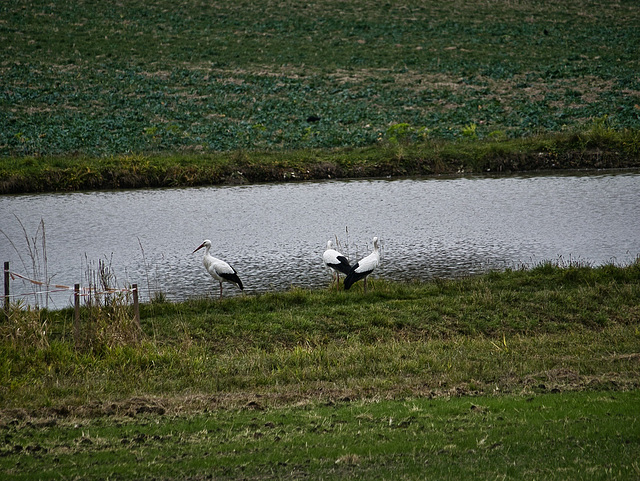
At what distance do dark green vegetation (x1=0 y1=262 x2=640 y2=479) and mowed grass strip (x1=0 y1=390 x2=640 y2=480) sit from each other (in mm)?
24

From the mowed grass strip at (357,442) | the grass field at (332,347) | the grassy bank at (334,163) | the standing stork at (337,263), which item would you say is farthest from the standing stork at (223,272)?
the grassy bank at (334,163)

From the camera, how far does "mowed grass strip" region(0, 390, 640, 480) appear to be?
6.54 m

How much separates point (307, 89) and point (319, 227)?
2597cm

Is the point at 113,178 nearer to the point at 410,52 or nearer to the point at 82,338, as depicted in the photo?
the point at 82,338

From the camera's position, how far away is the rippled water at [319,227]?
61.6 feet

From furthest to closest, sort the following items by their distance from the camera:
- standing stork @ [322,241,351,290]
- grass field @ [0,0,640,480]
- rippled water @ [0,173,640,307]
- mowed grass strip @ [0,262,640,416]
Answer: rippled water @ [0,173,640,307]
standing stork @ [322,241,351,290]
mowed grass strip @ [0,262,640,416]
grass field @ [0,0,640,480]

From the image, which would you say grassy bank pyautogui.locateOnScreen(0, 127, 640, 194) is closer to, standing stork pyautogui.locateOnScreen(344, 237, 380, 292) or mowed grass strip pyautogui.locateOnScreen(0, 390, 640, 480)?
standing stork pyautogui.locateOnScreen(344, 237, 380, 292)

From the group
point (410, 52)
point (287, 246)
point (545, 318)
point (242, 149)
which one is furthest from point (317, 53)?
point (545, 318)

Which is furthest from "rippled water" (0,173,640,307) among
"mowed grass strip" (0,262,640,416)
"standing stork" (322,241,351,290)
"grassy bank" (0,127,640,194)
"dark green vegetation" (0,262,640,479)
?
"dark green vegetation" (0,262,640,479)

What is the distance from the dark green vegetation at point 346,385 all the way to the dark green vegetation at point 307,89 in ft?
56.2

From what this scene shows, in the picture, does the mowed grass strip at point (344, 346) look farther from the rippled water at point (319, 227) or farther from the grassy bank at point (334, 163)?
the grassy bank at point (334, 163)

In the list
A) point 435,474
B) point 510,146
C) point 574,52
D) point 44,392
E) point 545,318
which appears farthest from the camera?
point 574,52

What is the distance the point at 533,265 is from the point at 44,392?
39.8ft

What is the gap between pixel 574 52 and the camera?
56.2 m
